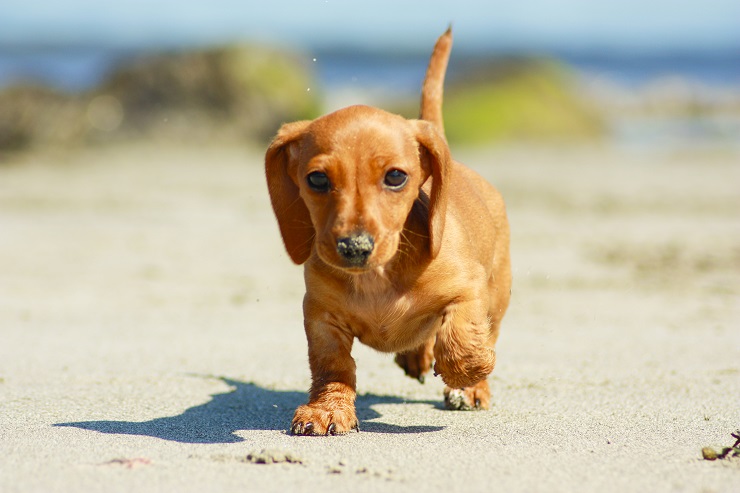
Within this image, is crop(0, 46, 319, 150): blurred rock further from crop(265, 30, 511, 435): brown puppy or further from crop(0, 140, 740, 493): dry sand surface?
crop(265, 30, 511, 435): brown puppy

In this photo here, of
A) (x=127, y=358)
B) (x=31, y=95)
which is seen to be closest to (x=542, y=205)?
(x=127, y=358)

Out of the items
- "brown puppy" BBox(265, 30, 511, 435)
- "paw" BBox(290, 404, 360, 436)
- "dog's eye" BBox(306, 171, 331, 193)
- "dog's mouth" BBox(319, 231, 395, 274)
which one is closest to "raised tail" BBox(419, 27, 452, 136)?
"brown puppy" BBox(265, 30, 511, 435)

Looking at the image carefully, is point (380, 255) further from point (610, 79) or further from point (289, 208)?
point (610, 79)

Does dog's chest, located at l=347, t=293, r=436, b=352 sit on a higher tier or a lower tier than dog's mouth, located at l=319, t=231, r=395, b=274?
lower

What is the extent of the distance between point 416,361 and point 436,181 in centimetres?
129

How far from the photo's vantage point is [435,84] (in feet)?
16.8

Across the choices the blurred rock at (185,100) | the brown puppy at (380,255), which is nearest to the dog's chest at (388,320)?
the brown puppy at (380,255)

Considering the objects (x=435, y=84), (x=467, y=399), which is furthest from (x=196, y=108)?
(x=467, y=399)

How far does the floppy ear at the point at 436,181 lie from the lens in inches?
153

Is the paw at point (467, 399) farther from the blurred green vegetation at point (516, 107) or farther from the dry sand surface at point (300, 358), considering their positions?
the blurred green vegetation at point (516, 107)

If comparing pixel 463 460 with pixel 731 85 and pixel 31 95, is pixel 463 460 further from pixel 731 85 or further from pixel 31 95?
pixel 731 85

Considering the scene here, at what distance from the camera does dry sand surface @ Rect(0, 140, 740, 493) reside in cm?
335

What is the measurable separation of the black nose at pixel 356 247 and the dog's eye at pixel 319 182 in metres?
0.24

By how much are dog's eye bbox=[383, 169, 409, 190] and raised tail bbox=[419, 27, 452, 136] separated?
1.29 metres
